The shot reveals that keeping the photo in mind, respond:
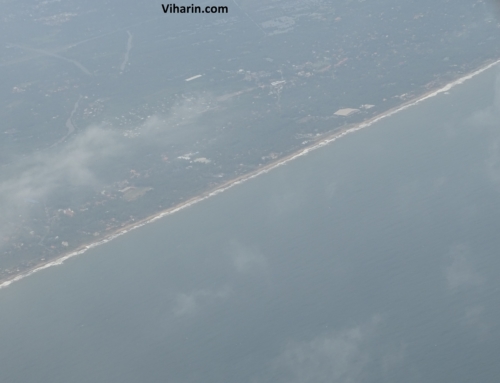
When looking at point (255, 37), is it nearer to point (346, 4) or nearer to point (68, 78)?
point (346, 4)

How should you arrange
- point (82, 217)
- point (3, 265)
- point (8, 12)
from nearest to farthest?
point (3, 265), point (82, 217), point (8, 12)

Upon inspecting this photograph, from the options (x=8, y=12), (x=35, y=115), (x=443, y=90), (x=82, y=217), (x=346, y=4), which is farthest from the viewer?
(x=8, y=12)

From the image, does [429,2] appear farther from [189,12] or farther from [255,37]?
[189,12]

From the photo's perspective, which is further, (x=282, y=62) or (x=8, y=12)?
(x=8, y=12)

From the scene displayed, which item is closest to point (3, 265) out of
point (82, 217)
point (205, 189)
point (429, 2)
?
point (82, 217)

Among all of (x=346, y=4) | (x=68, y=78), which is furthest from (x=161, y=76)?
(x=346, y=4)

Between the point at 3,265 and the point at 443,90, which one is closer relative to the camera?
→ the point at 3,265
